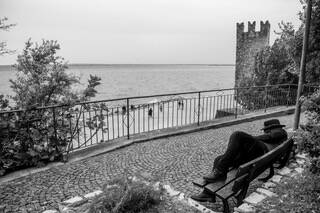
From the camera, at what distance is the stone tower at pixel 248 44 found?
961 inches

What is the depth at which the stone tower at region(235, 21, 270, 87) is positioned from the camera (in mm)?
24422

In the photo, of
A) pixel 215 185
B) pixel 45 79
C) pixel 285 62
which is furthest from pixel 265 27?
pixel 215 185

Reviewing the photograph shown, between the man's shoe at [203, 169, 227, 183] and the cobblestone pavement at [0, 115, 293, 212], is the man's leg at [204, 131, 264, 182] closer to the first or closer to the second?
the man's shoe at [203, 169, 227, 183]

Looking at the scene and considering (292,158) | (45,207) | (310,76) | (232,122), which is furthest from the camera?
(232,122)

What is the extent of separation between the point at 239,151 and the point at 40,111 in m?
3.72

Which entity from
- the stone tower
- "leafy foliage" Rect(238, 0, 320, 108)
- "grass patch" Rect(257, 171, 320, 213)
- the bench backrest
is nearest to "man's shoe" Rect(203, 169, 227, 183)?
the bench backrest

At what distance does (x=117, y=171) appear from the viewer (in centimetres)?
409

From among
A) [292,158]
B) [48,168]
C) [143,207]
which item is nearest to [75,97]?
[48,168]

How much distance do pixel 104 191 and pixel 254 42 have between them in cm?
2583

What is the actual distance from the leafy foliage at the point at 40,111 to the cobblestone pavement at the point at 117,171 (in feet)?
1.64

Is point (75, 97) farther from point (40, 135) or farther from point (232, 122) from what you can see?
point (232, 122)

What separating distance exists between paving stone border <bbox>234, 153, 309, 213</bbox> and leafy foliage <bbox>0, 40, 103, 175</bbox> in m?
3.51

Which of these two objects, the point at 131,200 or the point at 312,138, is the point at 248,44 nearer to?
the point at 312,138

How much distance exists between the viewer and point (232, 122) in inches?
301
